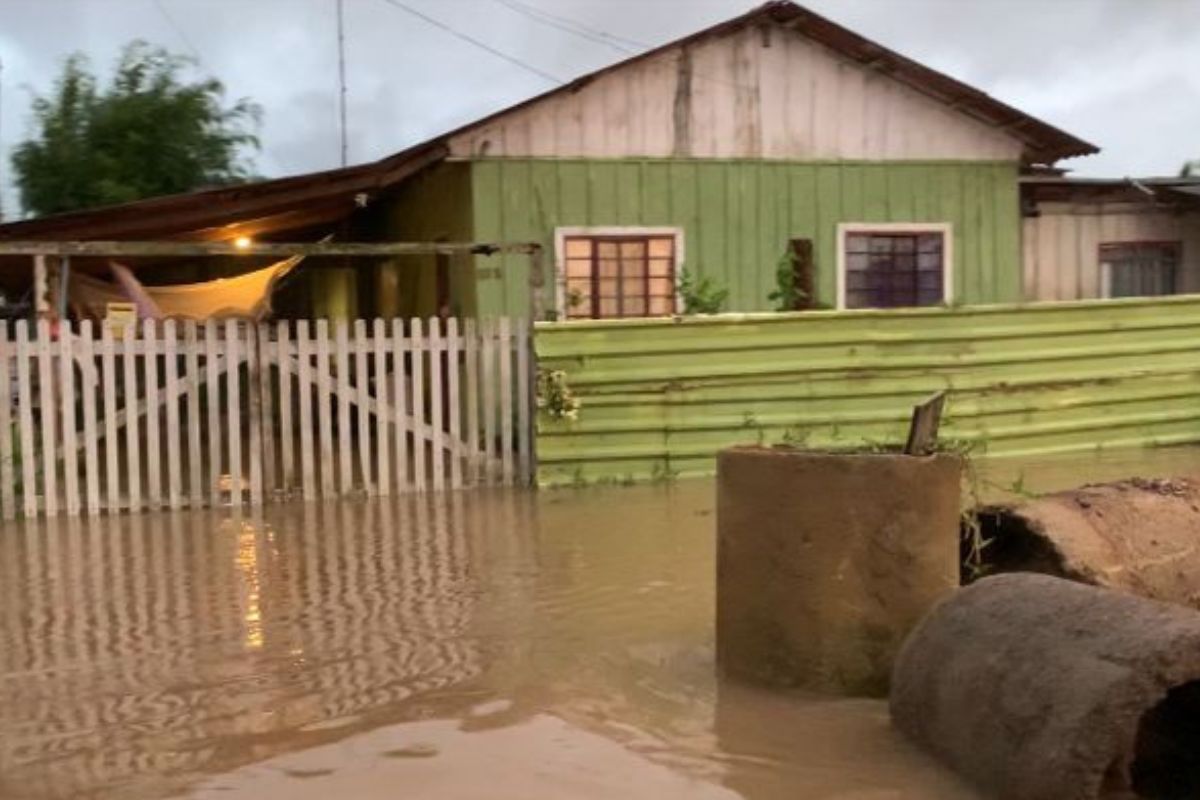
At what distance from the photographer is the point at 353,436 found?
11609 millimetres

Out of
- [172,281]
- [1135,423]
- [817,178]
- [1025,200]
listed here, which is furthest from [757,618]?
[172,281]

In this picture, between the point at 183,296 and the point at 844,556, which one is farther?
the point at 183,296

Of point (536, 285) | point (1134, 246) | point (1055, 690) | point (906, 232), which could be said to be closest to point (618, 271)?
point (536, 285)

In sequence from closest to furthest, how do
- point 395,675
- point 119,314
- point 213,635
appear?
point 395,675 < point 213,635 < point 119,314

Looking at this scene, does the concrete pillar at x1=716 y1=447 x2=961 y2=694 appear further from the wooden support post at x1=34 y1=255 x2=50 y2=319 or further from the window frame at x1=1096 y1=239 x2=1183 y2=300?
the window frame at x1=1096 y1=239 x2=1183 y2=300

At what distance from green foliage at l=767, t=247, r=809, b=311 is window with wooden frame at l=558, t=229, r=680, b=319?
3.71 feet

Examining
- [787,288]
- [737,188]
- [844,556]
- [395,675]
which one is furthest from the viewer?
[737,188]

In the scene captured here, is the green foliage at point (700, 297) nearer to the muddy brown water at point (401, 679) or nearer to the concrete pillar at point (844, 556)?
the muddy brown water at point (401, 679)

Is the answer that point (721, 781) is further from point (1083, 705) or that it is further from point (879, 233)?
point (879, 233)

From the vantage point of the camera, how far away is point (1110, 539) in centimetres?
536

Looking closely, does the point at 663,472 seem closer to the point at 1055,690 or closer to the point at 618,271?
Result: the point at 618,271

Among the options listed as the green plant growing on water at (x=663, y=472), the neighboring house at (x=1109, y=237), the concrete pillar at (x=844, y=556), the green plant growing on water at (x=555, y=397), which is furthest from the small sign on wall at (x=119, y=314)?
the neighboring house at (x=1109, y=237)

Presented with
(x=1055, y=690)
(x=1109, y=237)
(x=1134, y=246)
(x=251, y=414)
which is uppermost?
(x=1109, y=237)

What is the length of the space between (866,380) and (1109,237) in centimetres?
631
